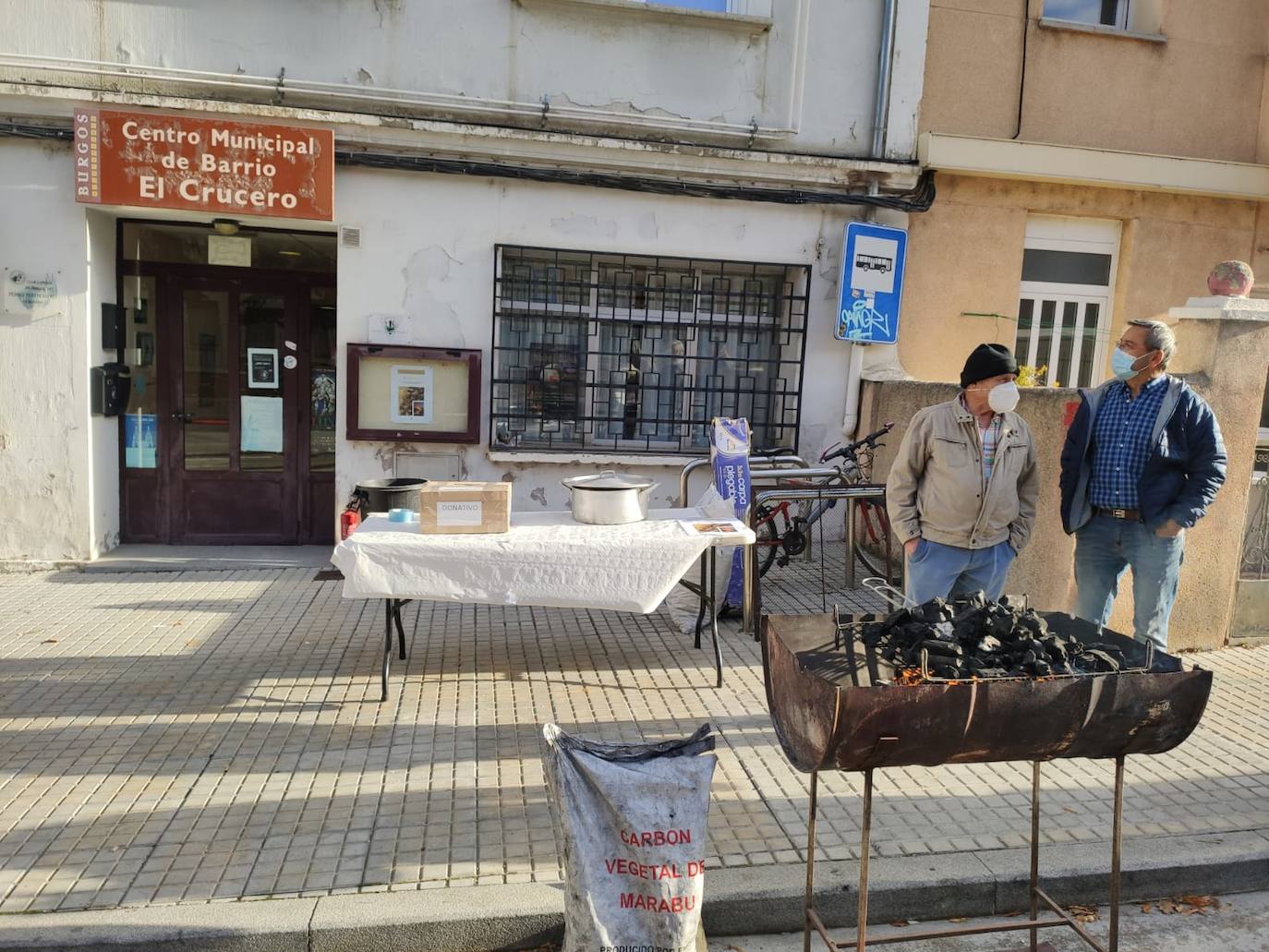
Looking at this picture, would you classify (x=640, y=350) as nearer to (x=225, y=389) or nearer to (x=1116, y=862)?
(x=225, y=389)

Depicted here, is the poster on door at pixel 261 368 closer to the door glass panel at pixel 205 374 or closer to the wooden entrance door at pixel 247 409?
the wooden entrance door at pixel 247 409

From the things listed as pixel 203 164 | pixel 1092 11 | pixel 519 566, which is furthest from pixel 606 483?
pixel 1092 11

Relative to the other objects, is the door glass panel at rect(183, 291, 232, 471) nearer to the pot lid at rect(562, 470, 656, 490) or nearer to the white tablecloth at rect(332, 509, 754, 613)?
the white tablecloth at rect(332, 509, 754, 613)

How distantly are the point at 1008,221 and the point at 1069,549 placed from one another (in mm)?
3754

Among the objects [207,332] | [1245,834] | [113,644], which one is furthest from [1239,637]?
[207,332]

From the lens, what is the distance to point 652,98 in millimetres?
7578

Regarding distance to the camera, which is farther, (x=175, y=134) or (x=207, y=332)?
(x=207, y=332)

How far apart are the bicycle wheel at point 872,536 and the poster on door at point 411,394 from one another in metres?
3.76

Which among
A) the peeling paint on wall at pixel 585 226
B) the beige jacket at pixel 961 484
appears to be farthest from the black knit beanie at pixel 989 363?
the peeling paint on wall at pixel 585 226

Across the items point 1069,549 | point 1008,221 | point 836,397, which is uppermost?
point 1008,221

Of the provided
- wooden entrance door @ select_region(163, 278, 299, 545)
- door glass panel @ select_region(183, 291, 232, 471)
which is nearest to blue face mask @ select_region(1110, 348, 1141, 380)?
wooden entrance door @ select_region(163, 278, 299, 545)

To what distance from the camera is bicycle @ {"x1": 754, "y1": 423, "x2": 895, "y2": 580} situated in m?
7.38

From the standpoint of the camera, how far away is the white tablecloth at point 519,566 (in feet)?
14.7

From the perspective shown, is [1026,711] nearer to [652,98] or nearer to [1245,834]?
[1245,834]
